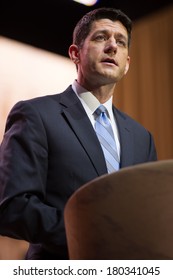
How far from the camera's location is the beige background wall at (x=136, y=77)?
220 centimetres

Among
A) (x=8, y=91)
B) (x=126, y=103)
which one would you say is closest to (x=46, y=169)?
(x=8, y=91)

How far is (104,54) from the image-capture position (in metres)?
1.16

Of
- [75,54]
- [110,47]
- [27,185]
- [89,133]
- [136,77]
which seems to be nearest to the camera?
[27,185]

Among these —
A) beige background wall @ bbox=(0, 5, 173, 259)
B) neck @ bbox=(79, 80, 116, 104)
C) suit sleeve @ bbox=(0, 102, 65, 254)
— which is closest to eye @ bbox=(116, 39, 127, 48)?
neck @ bbox=(79, 80, 116, 104)

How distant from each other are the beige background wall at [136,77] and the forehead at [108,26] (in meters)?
0.99

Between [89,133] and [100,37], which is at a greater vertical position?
[100,37]

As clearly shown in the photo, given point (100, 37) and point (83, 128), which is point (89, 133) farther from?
point (100, 37)

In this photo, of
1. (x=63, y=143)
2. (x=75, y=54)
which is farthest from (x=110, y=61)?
(x=63, y=143)

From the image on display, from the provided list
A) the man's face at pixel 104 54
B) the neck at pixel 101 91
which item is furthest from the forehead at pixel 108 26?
the neck at pixel 101 91

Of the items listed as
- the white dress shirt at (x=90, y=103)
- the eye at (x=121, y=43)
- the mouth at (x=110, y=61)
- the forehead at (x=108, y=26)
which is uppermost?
the forehead at (x=108, y=26)

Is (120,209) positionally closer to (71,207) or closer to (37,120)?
(71,207)

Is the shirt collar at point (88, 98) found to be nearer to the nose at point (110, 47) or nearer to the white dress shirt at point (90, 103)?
the white dress shirt at point (90, 103)

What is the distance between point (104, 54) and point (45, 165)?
334mm

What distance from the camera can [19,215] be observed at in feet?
2.94
